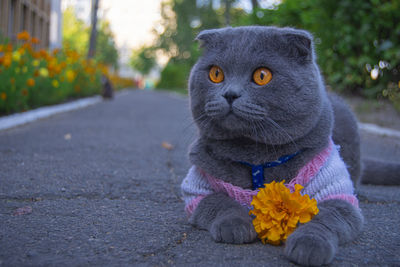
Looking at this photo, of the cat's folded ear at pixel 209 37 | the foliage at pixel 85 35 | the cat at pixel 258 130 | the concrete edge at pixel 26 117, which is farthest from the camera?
the foliage at pixel 85 35

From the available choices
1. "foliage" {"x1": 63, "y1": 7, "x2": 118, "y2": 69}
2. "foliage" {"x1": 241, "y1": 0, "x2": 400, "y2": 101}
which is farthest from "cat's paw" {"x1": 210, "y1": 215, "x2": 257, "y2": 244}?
"foliage" {"x1": 63, "y1": 7, "x2": 118, "y2": 69}

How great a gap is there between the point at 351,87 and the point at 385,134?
3302 mm

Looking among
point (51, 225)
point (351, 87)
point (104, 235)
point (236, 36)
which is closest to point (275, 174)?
point (236, 36)

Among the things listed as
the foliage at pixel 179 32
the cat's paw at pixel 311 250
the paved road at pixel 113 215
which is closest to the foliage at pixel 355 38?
the paved road at pixel 113 215

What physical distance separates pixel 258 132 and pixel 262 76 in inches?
9.5

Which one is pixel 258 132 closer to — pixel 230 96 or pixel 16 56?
pixel 230 96

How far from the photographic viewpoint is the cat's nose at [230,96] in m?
1.64

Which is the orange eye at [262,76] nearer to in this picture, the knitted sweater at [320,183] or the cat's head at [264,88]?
the cat's head at [264,88]

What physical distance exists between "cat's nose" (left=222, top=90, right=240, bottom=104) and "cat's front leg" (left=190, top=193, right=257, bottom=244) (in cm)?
46

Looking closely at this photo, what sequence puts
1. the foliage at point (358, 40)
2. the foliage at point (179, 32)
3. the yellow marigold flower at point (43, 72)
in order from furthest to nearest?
the foliage at point (179, 32) < the yellow marigold flower at point (43, 72) < the foliage at point (358, 40)

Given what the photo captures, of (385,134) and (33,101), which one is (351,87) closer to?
(385,134)

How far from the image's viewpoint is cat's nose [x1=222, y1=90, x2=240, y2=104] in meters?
1.64

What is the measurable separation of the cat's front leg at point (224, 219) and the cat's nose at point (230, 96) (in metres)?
0.46

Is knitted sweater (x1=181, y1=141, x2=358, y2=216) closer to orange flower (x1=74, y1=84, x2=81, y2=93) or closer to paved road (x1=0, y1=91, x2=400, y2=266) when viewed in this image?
paved road (x1=0, y1=91, x2=400, y2=266)
